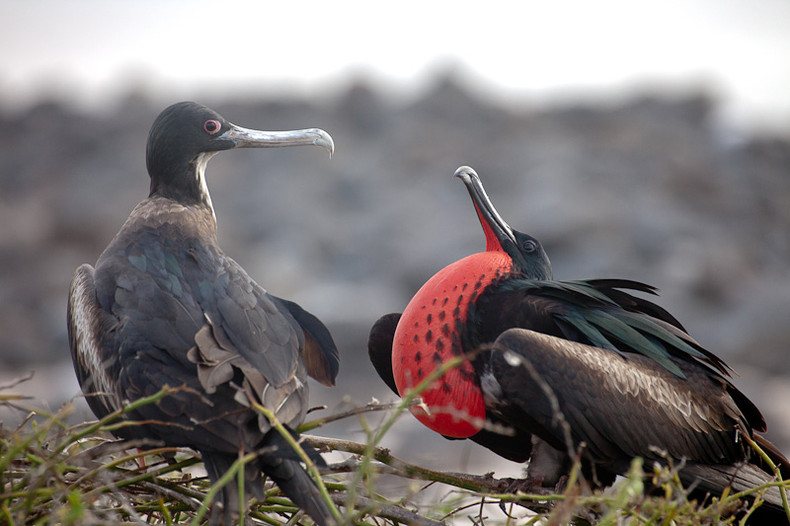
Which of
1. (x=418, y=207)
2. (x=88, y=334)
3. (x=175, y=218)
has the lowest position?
(x=418, y=207)

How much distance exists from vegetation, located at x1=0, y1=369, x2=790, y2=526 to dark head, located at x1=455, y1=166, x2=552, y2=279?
83 cm

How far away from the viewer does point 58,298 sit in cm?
1884

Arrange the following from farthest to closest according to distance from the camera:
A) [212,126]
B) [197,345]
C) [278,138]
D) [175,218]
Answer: [212,126] → [278,138] → [175,218] → [197,345]

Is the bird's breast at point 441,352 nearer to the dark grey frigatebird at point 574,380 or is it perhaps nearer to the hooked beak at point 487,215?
the dark grey frigatebird at point 574,380

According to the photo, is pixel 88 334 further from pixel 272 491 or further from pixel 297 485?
pixel 297 485

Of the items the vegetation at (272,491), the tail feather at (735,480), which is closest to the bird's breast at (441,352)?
the vegetation at (272,491)

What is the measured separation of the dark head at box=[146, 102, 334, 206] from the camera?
143 inches

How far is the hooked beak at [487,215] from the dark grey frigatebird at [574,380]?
12cm

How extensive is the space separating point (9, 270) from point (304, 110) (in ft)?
27.4

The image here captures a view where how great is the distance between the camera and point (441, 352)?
289cm

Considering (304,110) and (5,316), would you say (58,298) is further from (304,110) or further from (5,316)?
(304,110)

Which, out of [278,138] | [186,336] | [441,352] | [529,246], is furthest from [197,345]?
[529,246]

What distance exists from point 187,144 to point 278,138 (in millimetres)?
377

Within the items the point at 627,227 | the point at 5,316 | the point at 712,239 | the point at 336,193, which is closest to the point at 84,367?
the point at 627,227
